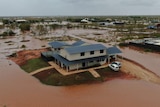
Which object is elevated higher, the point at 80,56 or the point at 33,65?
the point at 80,56

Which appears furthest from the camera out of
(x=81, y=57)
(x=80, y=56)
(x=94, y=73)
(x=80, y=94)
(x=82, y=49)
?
(x=82, y=49)

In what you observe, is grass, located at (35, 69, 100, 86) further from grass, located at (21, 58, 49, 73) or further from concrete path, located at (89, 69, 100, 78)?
grass, located at (21, 58, 49, 73)

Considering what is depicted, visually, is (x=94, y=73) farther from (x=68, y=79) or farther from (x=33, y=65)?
(x=33, y=65)

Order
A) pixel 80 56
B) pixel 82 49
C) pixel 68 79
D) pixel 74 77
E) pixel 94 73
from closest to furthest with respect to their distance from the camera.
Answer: pixel 68 79 < pixel 74 77 < pixel 94 73 < pixel 80 56 < pixel 82 49

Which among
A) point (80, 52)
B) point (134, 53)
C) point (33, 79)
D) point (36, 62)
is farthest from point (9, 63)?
point (134, 53)

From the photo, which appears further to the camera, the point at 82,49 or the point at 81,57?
the point at 82,49

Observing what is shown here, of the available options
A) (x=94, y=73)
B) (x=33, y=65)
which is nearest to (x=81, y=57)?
(x=94, y=73)

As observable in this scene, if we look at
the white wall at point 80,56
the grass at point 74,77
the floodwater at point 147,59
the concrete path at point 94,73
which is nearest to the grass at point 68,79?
the grass at point 74,77
